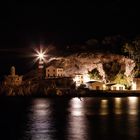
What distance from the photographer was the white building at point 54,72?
73.2 metres

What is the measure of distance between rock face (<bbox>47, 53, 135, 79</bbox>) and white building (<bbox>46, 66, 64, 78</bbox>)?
3.14ft

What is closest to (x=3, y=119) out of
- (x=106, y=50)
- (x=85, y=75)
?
(x=85, y=75)

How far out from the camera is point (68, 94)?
68.4m

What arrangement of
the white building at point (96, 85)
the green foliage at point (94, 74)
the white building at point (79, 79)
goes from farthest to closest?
1. the green foliage at point (94, 74)
2. the white building at point (79, 79)
3. the white building at point (96, 85)

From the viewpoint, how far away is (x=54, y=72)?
73.8 meters

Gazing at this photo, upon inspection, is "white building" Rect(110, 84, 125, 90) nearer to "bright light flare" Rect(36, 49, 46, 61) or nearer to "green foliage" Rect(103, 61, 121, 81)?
"green foliage" Rect(103, 61, 121, 81)

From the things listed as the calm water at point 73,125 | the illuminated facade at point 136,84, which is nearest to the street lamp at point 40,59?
the illuminated facade at point 136,84

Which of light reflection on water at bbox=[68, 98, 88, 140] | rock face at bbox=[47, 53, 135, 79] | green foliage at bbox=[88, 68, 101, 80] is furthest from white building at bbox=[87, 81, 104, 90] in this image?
light reflection on water at bbox=[68, 98, 88, 140]

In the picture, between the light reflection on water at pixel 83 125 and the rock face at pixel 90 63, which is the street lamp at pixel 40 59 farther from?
the light reflection on water at pixel 83 125

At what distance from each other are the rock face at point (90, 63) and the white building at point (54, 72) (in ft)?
3.14

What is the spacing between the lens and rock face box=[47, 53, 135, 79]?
240 feet

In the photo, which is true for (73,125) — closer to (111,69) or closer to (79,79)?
(79,79)

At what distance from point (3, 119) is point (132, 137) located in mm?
12693

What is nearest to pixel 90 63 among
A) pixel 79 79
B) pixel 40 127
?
pixel 79 79
